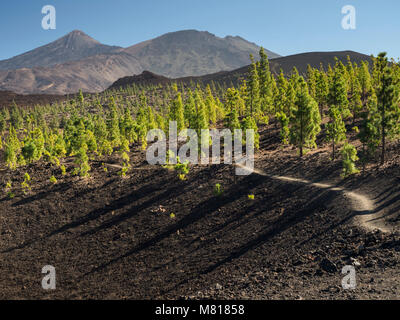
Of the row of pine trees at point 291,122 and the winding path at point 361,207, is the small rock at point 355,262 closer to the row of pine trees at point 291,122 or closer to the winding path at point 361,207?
the winding path at point 361,207

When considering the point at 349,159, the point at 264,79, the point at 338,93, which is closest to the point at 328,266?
the point at 349,159

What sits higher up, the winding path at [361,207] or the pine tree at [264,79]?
the pine tree at [264,79]

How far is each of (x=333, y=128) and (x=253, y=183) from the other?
45.4 ft

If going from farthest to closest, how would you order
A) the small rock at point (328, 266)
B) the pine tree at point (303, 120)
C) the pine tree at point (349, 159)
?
the pine tree at point (303, 120) → the pine tree at point (349, 159) → the small rock at point (328, 266)

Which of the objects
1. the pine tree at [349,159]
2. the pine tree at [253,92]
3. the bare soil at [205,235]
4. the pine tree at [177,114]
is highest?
the pine tree at [253,92]

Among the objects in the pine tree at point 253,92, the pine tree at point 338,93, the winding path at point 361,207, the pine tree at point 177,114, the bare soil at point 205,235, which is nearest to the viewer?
the bare soil at point 205,235

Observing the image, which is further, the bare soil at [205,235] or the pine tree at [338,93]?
the pine tree at [338,93]

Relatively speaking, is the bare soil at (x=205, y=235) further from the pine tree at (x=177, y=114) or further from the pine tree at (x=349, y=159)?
the pine tree at (x=177, y=114)

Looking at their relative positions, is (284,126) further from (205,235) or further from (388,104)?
(205,235)

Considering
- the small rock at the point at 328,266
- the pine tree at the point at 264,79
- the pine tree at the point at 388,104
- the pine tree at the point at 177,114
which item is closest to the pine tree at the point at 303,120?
the pine tree at the point at 388,104

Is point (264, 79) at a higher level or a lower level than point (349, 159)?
higher

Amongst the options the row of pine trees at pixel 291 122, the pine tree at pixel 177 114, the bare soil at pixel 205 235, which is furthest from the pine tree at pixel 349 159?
the pine tree at pixel 177 114

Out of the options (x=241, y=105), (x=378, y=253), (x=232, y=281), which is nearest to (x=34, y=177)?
(x=232, y=281)

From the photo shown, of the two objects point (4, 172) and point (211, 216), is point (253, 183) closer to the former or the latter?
point (211, 216)
